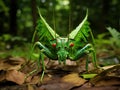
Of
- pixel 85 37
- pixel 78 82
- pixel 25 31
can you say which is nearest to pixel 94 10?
pixel 25 31

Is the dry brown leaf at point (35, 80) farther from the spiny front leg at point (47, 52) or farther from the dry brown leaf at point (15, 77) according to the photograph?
the spiny front leg at point (47, 52)

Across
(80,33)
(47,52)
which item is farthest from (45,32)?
(80,33)

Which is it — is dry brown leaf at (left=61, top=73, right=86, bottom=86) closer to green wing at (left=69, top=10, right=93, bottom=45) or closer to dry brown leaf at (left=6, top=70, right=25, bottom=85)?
dry brown leaf at (left=6, top=70, right=25, bottom=85)

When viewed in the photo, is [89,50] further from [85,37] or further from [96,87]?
[96,87]

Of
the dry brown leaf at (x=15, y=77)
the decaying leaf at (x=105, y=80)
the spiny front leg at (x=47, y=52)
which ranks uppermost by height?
the spiny front leg at (x=47, y=52)

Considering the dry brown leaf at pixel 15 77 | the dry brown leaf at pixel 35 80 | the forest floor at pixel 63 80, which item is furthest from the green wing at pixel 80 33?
the dry brown leaf at pixel 15 77

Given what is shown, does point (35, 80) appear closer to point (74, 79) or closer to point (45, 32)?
point (74, 79)

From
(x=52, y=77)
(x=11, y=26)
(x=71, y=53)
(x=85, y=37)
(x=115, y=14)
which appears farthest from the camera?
(x=115, y=14)

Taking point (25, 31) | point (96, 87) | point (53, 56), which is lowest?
point (96, 87)

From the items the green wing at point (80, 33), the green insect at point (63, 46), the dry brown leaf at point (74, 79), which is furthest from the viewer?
the green wing at point (80, 33)
